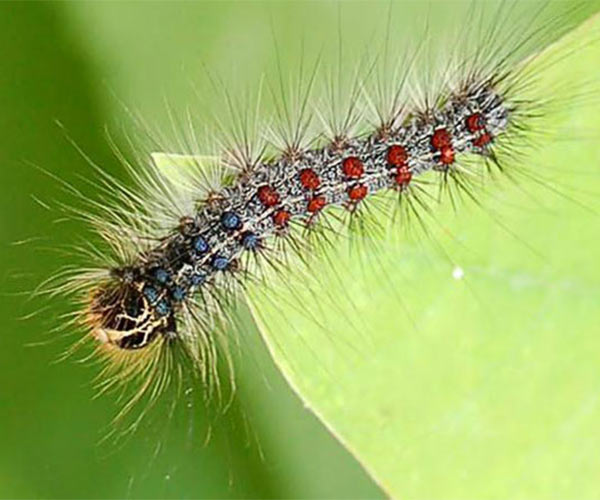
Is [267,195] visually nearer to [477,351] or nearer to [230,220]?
[230,220]

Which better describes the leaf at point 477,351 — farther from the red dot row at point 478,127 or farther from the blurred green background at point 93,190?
the blurred green background at point 93,190

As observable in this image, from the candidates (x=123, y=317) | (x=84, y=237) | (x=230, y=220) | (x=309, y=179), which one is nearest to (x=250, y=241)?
(x=230, y=220)

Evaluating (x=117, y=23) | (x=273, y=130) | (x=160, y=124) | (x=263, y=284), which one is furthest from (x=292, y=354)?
(x=117, y=23)

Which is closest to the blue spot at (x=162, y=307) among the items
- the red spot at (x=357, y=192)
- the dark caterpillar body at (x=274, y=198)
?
the dark caterpillar body at (x=274, y=198)

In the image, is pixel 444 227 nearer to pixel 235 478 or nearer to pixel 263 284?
pixel 263 284

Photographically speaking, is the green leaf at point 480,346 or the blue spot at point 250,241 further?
the blue spot at point 250,241

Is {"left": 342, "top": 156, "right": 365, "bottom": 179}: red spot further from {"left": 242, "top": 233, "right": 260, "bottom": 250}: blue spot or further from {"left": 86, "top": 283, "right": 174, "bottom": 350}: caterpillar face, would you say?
{"left": 86, "top": 283, "right": 174, "bottom": 350}: caterpillar face

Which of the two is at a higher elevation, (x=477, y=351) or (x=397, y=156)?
(x=397, y=156)
